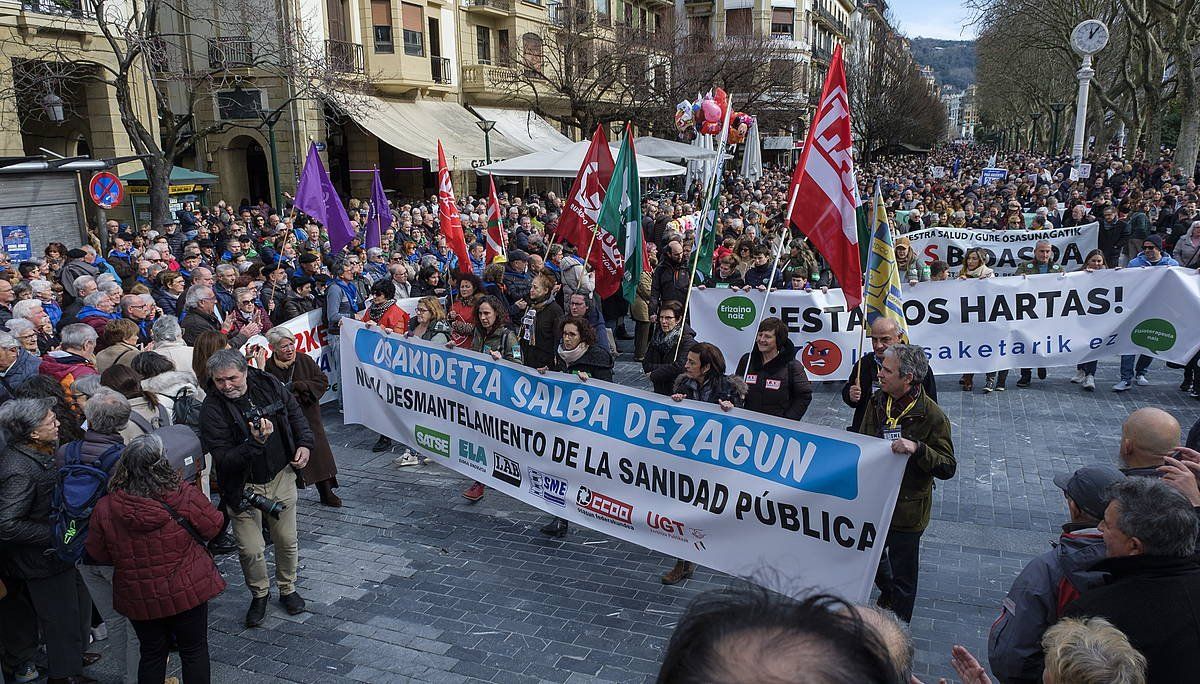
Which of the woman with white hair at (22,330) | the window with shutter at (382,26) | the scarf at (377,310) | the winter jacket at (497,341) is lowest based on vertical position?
the winter jacket at (497,341)

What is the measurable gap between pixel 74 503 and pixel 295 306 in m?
4.92

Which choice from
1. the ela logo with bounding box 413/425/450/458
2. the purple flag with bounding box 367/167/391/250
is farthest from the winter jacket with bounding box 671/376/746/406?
the purple flag with bounding box 367/167/391/250

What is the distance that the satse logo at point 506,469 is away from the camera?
630 cm

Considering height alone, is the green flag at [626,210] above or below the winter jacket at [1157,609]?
above

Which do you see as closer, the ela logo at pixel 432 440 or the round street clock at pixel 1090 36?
the ela logo at pixel 432 440

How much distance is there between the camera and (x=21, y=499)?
420cm

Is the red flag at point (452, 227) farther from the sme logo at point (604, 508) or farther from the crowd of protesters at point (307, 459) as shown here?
the sme logo at point (604, 508)

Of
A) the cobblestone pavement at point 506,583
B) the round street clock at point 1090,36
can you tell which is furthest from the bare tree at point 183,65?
the round street clock at point 1090,36

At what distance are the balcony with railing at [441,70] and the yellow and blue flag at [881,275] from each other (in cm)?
2816

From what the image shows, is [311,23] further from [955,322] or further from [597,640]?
[597,640]

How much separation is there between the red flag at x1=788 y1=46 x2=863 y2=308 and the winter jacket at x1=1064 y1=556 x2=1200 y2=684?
337cm

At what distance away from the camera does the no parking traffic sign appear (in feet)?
48.5

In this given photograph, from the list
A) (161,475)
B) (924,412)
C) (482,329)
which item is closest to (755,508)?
(924,412)

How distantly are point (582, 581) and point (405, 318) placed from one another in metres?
3.91
